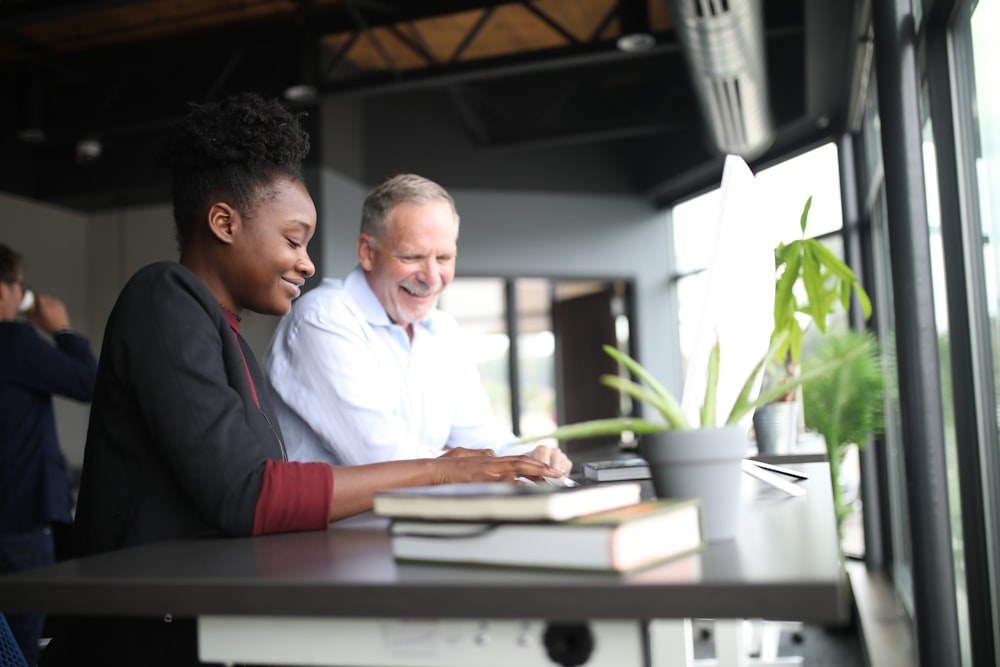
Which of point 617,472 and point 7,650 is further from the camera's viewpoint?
point 617,472

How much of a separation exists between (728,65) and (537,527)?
154 inches

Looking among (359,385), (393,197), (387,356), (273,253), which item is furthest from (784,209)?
(273,253)

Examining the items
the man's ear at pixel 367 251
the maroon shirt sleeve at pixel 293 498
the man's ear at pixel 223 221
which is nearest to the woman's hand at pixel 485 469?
the maroon shirt sleeve at pixel 293 498

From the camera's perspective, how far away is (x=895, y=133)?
→ 267cm

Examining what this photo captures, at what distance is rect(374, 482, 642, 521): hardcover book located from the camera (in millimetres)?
830

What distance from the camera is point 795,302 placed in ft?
10.3

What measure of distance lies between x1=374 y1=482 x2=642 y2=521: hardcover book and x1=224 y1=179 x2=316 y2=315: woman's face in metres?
0.60

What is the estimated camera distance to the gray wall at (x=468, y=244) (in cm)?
721

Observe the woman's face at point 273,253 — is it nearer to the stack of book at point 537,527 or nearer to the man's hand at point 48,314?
the stack of book at point 537,527

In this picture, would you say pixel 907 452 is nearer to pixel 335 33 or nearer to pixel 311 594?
pixel 311 594

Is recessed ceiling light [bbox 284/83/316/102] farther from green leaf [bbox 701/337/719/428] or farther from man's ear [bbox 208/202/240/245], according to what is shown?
green leaf [bbox 701/337/719/428]

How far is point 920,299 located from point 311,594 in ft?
7.30

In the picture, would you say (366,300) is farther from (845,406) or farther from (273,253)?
(845,406)

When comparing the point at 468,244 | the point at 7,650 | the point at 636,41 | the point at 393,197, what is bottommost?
the point at 7,650
